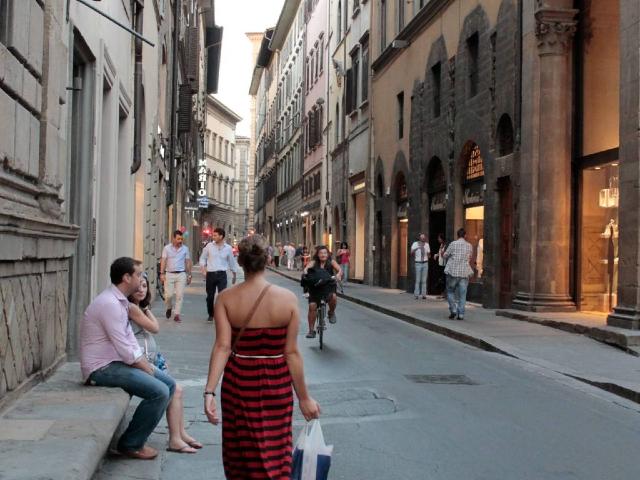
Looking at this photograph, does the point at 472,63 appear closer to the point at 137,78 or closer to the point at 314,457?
the point at 137,78

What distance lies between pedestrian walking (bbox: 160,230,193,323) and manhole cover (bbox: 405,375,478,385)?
752cm

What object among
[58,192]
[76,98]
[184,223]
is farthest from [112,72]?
[184,223]

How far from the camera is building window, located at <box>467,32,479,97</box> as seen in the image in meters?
22.5

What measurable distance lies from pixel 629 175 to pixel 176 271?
827cm

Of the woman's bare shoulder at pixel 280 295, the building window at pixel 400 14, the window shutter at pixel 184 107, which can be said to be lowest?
the woman's bare shoulder at pixel 280 295

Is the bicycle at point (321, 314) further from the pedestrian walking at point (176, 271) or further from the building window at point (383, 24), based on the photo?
the building window at point (383, 24)

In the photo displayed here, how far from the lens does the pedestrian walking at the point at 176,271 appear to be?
672 inches

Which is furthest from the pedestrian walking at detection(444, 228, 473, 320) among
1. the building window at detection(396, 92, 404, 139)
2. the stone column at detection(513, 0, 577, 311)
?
the building window at detection(396, 92, 404, 139)

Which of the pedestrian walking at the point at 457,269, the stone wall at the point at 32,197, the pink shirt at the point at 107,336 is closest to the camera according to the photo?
the pink shirt at the point at 107,336

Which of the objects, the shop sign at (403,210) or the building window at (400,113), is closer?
the shop sign at (403,210)

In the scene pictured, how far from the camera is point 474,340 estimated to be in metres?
14.1

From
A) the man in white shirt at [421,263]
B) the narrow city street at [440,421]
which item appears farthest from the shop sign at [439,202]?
the narrow city street at [440,421]

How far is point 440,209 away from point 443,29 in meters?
4.99

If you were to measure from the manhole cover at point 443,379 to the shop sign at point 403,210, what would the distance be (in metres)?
18.7
